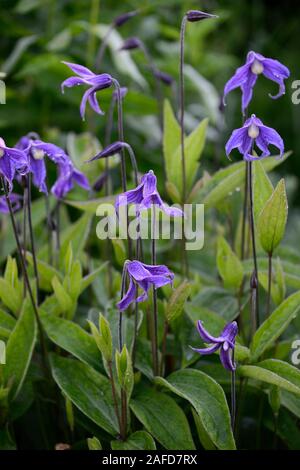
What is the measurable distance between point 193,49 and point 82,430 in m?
1.98

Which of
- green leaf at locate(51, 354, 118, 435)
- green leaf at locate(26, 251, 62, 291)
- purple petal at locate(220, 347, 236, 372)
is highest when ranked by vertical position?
green leaf at locate(26, 251, 62, 291)

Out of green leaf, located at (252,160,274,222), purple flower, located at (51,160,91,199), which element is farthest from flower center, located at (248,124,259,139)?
purple flower, located at (51,160,91,199)

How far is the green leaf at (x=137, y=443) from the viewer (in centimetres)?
137

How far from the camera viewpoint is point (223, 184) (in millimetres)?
1599

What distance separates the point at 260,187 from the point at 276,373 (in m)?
0.39

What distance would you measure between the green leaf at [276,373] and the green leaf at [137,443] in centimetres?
23

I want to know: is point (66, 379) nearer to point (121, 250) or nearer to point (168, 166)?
point (121, 250)

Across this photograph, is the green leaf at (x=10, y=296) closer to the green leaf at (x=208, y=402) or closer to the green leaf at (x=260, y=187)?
the green leaf at (x=208, y=402)

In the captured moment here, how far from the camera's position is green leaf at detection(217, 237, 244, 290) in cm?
160

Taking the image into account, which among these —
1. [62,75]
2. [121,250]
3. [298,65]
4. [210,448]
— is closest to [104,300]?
[121,250]

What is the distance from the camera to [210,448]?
1458mm

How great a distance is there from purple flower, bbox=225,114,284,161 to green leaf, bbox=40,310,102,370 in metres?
0.52

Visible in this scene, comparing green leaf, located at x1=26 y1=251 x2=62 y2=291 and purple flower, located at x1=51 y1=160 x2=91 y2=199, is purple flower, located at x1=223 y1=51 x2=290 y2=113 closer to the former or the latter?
purple flower, located at x1=51 y1=160 x2=91 y2=199

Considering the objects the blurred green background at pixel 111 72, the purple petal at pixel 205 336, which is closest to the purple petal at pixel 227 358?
the purple petal at pixel 205 336
